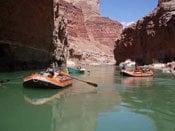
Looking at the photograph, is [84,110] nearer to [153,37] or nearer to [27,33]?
[27,33]

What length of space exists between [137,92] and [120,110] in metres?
9.43

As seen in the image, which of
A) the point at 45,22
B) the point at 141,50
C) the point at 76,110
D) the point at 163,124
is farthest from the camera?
the point at 141,50

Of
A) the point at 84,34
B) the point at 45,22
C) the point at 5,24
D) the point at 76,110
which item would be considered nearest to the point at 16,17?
the point at 5,24

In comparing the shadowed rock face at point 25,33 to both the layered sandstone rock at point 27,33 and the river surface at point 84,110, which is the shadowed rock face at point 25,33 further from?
the river surface at point 84,110

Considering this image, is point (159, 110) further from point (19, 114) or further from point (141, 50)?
point (141, 50)

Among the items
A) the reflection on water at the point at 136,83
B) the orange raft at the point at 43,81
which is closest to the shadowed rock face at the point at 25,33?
the reflection on water at the point at 136,83

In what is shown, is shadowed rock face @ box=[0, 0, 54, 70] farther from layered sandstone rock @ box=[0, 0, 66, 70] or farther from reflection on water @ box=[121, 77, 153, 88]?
reflection on water @ box=[121, 77, 153, 88]

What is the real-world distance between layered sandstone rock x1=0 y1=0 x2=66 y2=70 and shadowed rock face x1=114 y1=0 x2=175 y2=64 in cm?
2199

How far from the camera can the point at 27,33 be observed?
58.1m

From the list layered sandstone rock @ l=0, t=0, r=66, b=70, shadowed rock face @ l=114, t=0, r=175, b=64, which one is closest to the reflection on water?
layered sandstone rock @ l=0, t=0, r=66, b=70

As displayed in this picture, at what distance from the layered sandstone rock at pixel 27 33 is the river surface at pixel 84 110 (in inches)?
941

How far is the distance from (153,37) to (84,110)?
2488 inches

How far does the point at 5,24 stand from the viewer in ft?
177

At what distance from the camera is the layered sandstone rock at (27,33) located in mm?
52906
